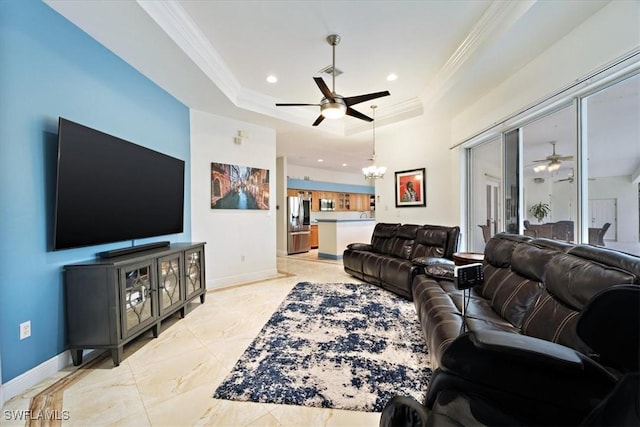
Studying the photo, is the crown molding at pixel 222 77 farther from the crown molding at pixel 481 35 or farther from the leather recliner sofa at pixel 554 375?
the leather recliner sofa at pixel 554 375

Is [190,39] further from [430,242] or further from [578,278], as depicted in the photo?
[430,242]

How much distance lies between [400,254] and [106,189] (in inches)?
153

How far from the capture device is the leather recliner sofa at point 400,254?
361 cm

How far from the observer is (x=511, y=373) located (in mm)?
852

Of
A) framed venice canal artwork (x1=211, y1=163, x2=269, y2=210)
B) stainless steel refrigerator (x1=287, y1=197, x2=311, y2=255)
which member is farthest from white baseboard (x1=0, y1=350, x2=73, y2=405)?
stainless steel refrigerator (x1=287, y1=197, x2=311, y2=255)

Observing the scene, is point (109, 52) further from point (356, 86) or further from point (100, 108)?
point (356, 86)

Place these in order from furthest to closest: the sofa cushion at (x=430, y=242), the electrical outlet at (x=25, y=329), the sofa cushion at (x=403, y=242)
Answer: the sofa cushion at (x=403, y=242) < the sofa cushion at (x=430, y=242) < the electrical outlet at (x=25, y=329)

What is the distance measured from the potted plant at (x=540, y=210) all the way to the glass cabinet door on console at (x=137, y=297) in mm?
4119

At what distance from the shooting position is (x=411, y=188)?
523 cm

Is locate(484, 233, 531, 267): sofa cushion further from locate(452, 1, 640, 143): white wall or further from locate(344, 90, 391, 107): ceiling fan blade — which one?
locate(344, 90, 391, 107): ceiling fan blade

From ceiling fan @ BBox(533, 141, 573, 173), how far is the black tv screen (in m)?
4.25

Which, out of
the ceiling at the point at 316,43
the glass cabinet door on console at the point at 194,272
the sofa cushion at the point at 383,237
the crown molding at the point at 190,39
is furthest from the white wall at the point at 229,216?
the sofa cushion at the point at 383,237

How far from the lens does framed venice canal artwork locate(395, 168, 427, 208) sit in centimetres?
504

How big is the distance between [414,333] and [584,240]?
166 cm
